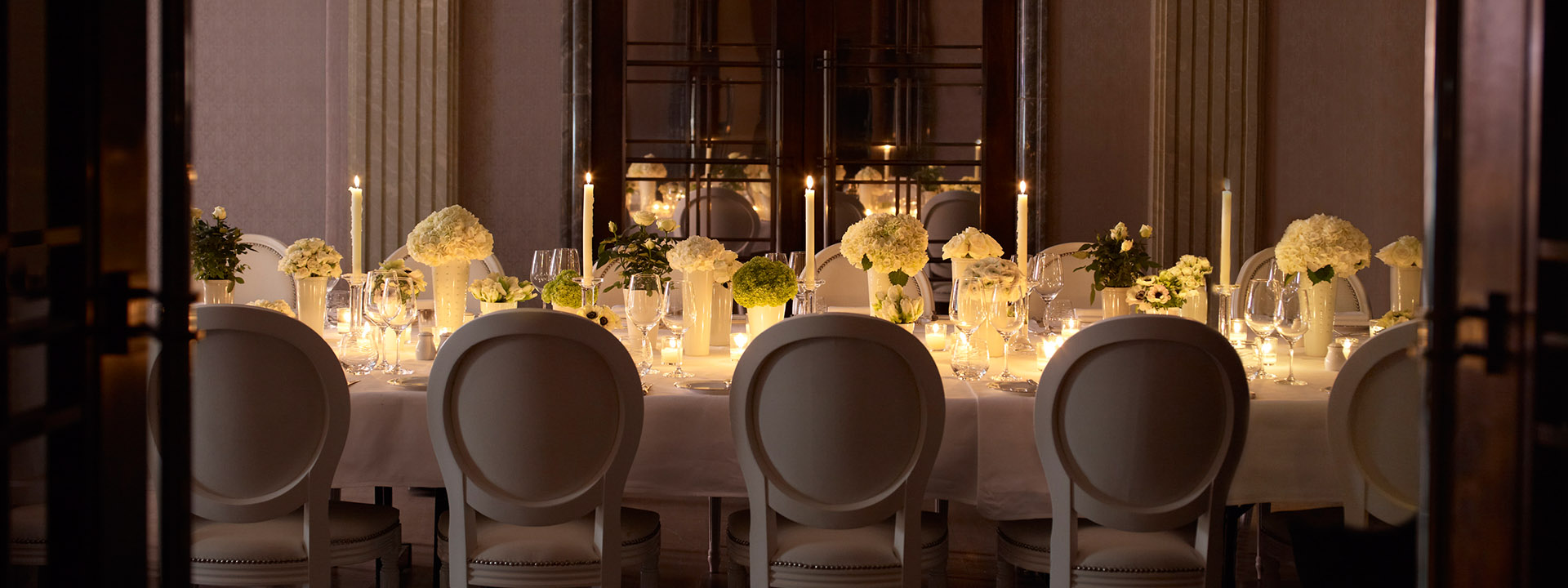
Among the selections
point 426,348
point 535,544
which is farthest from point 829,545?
point 426,348

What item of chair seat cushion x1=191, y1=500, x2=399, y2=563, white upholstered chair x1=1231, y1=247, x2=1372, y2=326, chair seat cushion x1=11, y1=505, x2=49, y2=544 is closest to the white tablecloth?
chair seat cushion x1=191, y1=500, x2=399, y2=563

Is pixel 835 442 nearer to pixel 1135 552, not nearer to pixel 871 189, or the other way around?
pixel 1135 552

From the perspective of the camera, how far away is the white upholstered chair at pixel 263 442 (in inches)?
86.0

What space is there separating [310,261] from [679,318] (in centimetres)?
99

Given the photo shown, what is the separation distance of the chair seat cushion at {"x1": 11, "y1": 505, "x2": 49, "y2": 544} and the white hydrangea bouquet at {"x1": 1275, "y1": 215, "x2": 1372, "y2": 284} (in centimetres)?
272

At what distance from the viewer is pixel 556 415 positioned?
7.17 feet

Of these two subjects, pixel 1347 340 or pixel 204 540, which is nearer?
pixel 204 540

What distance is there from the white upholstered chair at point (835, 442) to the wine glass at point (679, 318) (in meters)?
0.60

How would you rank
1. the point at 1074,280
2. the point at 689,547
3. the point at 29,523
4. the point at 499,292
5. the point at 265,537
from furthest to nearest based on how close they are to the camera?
the point at 1074,280
the point at 689,547
the point at 499,292
the point at 265,537
the point at 29,523

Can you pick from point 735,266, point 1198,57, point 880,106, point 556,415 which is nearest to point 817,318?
point 556,415

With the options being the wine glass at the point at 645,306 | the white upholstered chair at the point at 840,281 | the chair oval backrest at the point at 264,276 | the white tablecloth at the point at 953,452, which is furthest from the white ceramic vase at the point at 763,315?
the chair oval backrest at the point at 264,276

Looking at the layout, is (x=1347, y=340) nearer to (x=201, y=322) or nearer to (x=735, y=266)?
(x=735, y=266)

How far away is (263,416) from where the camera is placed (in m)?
2.22

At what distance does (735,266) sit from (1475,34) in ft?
7.74
